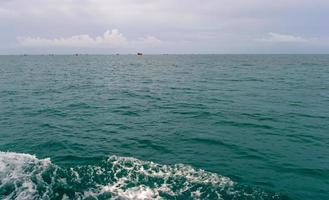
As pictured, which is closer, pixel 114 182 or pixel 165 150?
pixel 114 182

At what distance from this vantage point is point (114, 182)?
46.3 ft

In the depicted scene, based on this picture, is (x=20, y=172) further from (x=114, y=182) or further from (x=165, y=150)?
(x=165, y=150)

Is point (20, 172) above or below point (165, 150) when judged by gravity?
below

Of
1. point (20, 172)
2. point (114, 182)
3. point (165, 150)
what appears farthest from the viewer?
point (165, 150)

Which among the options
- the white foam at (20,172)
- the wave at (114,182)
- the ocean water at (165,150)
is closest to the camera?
the wave at (114,182)

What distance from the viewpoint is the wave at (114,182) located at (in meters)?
12.9

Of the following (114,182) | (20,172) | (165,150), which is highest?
(165,150)

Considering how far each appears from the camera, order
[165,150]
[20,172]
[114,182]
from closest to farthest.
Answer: [114,182] → [20,172] → [165,150]

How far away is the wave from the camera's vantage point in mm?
12922

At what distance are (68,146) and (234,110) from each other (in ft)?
62.1

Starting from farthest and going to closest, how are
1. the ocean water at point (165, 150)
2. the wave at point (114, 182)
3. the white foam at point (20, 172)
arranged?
the ocean water at point (165, 150) < the white foam at point (20, 172) < the wave at point (114, 182)

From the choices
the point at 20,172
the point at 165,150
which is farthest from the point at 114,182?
the point at 20,172

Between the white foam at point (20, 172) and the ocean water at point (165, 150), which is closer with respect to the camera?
the white foam at point (20, 172)

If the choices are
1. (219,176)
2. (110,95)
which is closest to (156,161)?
(219,176)
